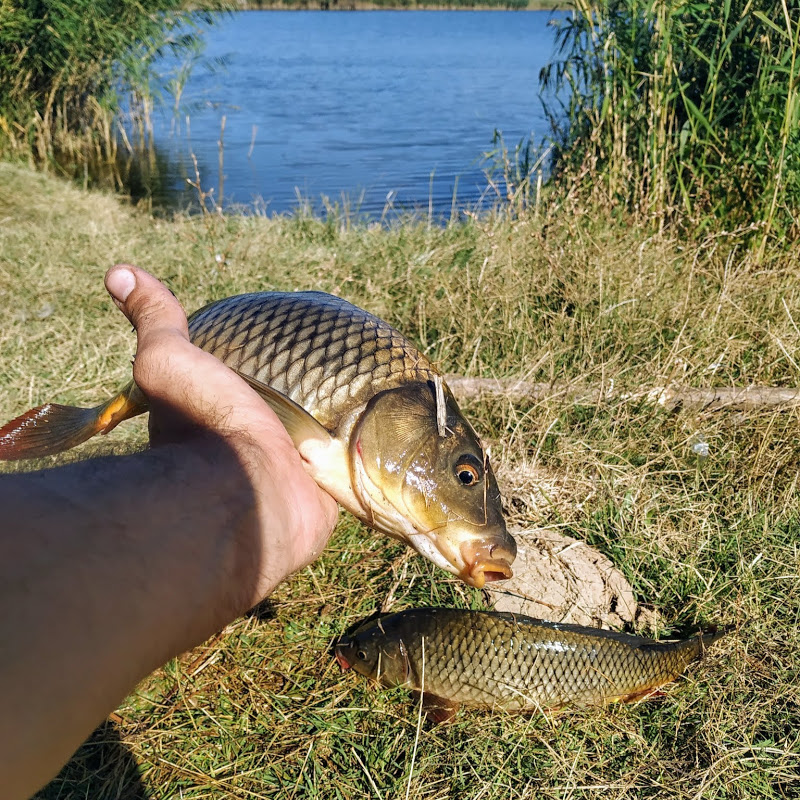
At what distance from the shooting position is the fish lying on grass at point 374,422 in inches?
65.6

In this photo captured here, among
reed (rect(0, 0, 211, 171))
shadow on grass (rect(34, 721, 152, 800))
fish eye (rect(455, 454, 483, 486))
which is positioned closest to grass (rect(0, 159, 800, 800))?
shadow on grass (rect(34, 721, 152, 800))

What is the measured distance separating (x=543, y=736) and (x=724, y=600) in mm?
916

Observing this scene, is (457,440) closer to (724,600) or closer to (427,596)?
(427,596)

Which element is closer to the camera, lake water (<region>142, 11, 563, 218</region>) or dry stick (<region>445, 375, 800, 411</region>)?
dry stick (<region>445, 375, 800, 411</region>)

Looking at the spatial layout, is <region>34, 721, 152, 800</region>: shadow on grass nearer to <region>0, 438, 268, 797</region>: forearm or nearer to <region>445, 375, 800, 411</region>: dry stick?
<region>0, 438, 268, 797</region>: forearm

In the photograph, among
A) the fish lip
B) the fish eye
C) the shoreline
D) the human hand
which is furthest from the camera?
the shoreline

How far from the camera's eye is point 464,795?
2004 millimetres

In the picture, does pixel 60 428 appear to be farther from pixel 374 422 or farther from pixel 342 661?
pixel 342 661

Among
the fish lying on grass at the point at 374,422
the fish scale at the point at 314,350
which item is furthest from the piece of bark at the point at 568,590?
the fish scale at the point at 314,350

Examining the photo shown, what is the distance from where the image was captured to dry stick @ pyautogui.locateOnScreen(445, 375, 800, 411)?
3377mm

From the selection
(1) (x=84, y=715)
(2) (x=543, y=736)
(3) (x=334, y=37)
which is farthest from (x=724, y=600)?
(3) (x=334, y=37)

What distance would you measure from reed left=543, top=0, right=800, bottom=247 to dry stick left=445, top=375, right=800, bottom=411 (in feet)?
5.33

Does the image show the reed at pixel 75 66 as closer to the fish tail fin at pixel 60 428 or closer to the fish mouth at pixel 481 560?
the fish tail fin at pixel 60 428

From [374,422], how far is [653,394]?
2048mm
